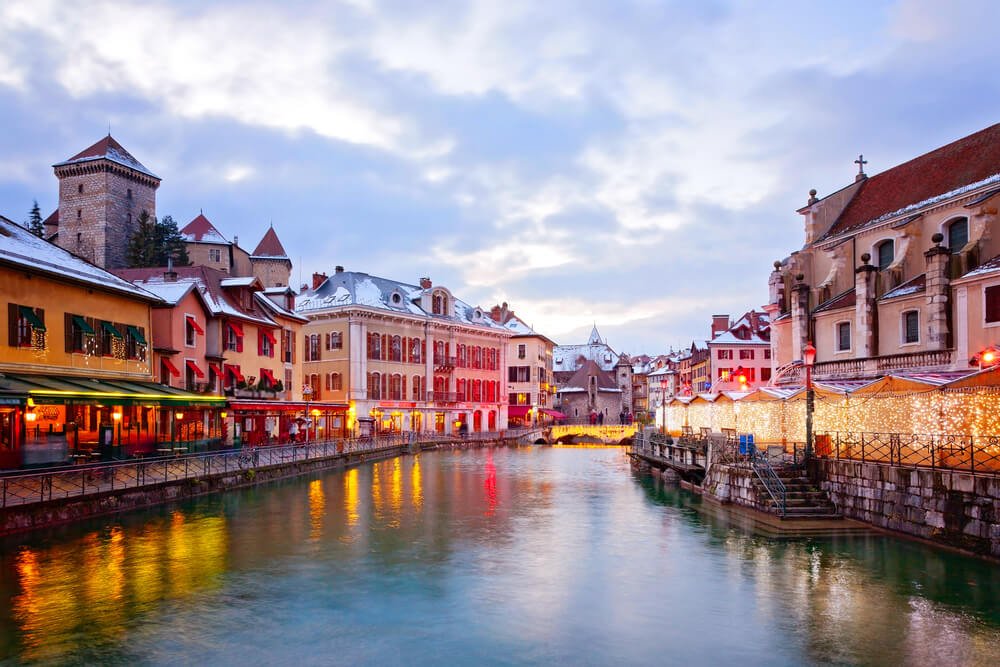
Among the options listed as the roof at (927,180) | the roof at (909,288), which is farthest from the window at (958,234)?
the roof at (909,288)

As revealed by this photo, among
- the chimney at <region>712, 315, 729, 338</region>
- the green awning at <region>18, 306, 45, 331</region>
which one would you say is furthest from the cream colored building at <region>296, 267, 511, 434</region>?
the chimney at <region>712, 315, 729, 338</region>

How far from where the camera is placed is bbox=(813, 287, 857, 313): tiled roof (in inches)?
1597

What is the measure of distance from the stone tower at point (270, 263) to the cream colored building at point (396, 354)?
842 inches

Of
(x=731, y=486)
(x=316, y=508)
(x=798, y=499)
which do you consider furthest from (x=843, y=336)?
(x=316, y=508)

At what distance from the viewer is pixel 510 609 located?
15.4 metres

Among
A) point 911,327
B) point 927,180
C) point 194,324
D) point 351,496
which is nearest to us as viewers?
point 351,496

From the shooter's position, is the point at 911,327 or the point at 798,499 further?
the point at 911,327

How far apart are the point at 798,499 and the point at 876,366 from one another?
13607 mm

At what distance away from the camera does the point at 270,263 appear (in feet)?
299

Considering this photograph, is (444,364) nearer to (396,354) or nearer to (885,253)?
(396,354)

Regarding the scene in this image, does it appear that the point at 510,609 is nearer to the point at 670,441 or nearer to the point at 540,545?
the point at 540,545

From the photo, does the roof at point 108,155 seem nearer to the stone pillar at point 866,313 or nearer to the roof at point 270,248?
the roof at point 270,248

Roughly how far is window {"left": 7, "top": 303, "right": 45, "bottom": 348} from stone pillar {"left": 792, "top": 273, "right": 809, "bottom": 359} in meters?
36.9

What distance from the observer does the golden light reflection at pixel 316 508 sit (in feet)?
77.1
